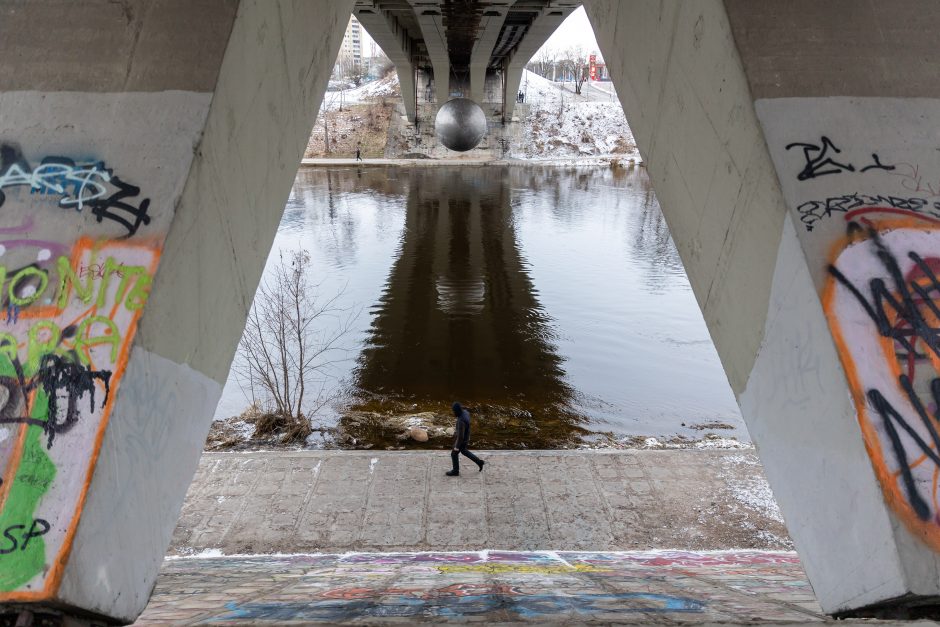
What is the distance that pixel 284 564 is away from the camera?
6957mm

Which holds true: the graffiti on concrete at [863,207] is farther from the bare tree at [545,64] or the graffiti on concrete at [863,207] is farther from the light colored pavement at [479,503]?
the bare tree at [545,64]

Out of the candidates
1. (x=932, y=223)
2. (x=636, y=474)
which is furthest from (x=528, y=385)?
(x=932, y=223)

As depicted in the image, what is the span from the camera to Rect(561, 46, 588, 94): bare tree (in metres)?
69.8

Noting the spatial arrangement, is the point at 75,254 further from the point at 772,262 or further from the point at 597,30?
the point at 597,30

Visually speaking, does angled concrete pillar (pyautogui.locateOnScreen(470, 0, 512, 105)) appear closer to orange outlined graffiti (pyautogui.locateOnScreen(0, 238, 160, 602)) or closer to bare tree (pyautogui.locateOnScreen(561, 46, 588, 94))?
orange outlined graffiti (pyautogui.locateOnScreen(0, 238, 160, 602))

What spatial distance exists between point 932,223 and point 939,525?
201cm

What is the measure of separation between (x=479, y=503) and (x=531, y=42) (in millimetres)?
23582

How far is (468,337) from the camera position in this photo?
631 inches

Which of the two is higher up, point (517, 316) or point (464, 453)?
point (464, 453)

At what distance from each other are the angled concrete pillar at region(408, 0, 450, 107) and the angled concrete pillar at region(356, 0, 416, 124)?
1.05 m

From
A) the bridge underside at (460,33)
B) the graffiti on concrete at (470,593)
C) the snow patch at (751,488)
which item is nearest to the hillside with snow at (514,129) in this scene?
the bridge underside at (460,33)

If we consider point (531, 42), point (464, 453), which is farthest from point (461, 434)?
point (531, 42)

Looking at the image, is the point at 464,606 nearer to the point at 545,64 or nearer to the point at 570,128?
the point at 570,128

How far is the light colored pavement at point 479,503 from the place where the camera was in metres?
7.68
